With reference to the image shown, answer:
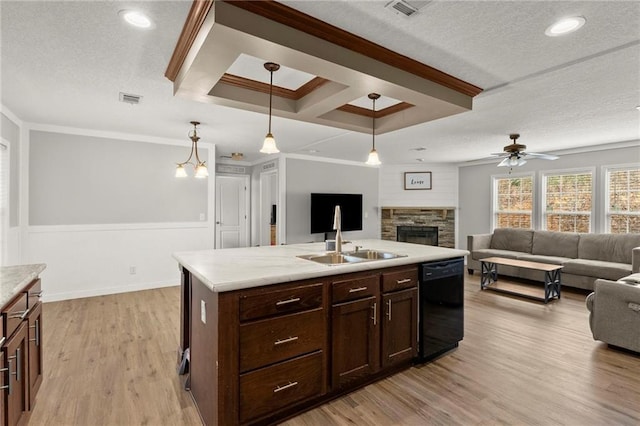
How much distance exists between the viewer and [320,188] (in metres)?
7.08

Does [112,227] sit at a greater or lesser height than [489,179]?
lesser

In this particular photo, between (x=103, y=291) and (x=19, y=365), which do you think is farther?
(x=103, y=291)

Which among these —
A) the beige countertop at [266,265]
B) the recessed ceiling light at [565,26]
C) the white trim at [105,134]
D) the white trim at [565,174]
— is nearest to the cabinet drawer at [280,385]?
the beige countertop at [266,265]

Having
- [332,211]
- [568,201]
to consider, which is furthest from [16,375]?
[568,201]

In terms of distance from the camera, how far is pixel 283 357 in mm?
1969

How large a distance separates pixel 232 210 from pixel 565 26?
705 centimetres

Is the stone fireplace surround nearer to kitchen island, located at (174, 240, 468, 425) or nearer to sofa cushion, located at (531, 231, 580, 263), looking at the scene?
sofa cushion, located at (531, 231, 580, 263)

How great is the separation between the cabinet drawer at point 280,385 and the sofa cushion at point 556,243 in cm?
561

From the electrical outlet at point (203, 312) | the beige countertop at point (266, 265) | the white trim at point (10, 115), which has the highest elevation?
the white trim at point (10, 115)

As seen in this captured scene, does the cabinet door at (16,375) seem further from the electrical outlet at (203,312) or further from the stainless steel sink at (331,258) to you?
the stainless steel sink at (331,258)

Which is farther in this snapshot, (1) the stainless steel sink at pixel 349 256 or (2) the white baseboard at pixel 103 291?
(2) the white baseboard at pixel 103 291

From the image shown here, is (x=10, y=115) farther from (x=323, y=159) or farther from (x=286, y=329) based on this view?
(x=323, y=159)

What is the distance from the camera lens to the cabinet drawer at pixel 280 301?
1.83 meters

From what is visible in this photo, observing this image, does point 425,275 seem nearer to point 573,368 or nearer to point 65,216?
point 573,368
